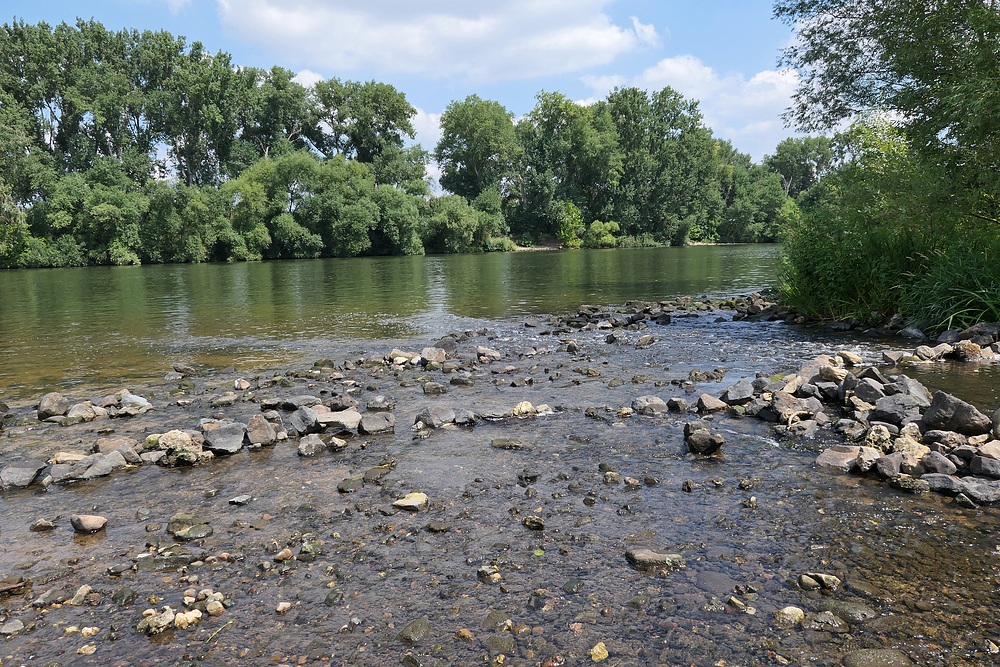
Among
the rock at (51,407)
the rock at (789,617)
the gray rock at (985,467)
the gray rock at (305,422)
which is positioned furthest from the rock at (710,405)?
the rock at (51,407)

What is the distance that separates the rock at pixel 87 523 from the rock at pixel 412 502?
293 centimetres

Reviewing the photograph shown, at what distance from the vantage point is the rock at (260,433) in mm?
8750

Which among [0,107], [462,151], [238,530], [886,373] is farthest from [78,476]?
[462,151]

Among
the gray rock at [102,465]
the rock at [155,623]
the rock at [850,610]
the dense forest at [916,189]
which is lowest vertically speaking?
the rock at [155,623]

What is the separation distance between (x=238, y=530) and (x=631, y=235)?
10553cm

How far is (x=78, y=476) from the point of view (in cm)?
766

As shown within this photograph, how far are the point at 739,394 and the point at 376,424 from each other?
228 inches

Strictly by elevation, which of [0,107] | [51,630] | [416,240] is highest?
[0,107]

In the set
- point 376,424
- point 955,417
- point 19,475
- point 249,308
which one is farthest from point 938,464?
point 249,308

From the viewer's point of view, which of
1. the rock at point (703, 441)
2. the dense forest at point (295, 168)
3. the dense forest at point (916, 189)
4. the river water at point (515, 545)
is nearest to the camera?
the river water at point (515, 545)

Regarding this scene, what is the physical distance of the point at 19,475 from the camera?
299 inches

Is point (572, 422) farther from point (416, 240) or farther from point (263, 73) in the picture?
point (263, 73)

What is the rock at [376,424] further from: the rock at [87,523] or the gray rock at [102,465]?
the rock at [87,523]

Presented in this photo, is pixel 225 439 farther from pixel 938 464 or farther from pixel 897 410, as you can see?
pixel 897 410
